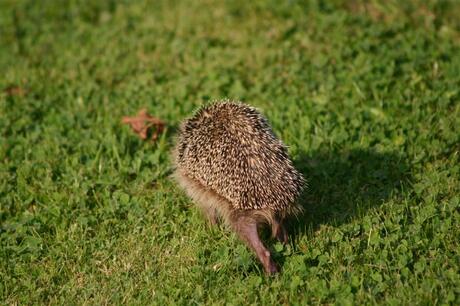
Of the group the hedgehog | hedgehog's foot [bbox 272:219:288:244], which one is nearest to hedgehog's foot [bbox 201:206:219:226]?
the hedgehog

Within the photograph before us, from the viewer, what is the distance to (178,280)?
6098 mm

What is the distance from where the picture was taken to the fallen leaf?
8.41m

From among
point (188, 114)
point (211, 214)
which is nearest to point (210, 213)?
point (211, 214)

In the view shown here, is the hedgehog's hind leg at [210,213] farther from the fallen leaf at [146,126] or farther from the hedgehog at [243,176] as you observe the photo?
the fallen leaf at [146,126]

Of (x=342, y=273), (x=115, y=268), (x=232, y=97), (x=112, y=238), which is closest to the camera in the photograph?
(x=342, y=273)

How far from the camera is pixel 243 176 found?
6098 millimetres

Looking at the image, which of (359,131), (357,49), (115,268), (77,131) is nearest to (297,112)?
(359,131)

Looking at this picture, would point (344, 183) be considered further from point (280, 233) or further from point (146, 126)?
point (146, 126)

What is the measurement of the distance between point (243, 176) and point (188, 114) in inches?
120

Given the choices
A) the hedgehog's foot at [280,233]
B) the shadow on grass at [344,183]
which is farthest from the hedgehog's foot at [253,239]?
the shadow on grass at [344,183]

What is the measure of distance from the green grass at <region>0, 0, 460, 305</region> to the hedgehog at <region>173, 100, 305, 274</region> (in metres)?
0.27

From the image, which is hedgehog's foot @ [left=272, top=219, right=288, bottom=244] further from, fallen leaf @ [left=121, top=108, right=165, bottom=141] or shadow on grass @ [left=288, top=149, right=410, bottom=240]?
fallen leaf @ [left=121, top=108, right=165, bottom=141]

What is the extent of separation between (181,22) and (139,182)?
4.12 meters

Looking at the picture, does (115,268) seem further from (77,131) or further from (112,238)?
(77,131)
